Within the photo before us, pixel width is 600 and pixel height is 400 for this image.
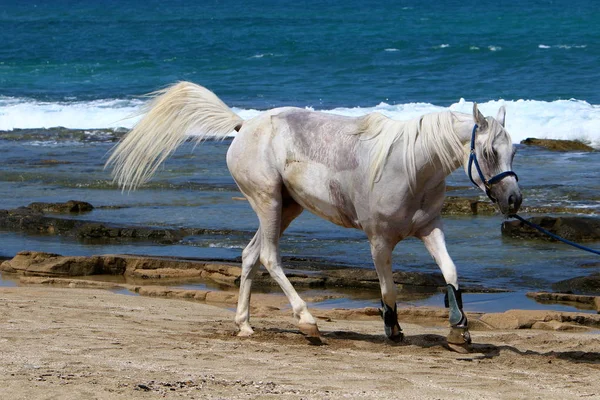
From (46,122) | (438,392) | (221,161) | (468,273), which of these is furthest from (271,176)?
(46,122)

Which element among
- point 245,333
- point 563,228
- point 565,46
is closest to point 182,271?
point 245,333

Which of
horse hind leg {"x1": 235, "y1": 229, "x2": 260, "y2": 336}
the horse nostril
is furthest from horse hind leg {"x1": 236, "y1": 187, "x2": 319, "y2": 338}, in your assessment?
the horse nostril

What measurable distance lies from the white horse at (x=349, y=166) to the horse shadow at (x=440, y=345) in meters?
0.09

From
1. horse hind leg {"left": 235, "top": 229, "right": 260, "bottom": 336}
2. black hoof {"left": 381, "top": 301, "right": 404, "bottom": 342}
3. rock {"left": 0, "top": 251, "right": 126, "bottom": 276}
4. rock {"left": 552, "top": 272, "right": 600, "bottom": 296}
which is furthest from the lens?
rock {"left": 0, "top": 251, "right": 126, "bottom": 276}

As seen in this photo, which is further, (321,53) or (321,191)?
(321,53)

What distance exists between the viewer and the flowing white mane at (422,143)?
6.44 meters

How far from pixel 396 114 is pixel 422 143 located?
22.0m

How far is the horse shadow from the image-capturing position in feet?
21.3

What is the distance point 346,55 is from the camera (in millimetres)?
43531

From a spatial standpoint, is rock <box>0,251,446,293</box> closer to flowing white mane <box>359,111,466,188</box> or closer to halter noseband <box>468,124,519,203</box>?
flowing white mane <box>359,111,466,188</box>

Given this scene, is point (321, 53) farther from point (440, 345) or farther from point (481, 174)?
point (481, 174)

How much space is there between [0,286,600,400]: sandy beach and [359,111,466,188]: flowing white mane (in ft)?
3.83

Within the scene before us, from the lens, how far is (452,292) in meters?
6.50

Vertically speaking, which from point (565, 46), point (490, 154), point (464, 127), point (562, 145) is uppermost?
point (464, 127)
